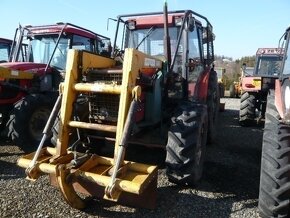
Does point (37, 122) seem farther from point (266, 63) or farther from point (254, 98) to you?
point (266, 63)

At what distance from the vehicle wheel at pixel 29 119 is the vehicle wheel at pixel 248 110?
16.7 feet

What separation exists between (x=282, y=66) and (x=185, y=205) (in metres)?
2.44

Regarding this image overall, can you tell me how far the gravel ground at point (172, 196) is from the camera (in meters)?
3.84

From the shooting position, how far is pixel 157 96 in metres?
4.90

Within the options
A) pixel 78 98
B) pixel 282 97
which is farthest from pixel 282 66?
pixel 78 98

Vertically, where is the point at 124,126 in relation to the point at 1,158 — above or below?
above

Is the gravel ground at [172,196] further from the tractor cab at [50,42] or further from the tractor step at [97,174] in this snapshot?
the tractor cab at [50,42]

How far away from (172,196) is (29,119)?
10.7ft

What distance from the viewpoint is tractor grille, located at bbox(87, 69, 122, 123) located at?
175 inches

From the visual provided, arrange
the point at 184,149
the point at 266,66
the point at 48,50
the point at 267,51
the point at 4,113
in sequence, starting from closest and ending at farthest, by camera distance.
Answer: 1. the point at 184,149
2. the point at 4,113
3. the point at 48,50
4. the point at 266,66
5. the point at 267,51

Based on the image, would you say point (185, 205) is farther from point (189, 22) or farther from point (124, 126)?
point (189, 22)

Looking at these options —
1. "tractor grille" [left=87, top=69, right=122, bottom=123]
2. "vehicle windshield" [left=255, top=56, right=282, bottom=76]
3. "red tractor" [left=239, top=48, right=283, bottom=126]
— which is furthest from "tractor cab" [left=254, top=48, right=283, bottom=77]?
"tractor grille" [left=87, top=69, right=122, bottom=123]

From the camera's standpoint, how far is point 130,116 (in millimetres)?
3719

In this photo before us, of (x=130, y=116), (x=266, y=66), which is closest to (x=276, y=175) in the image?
(x=130, y=116)
